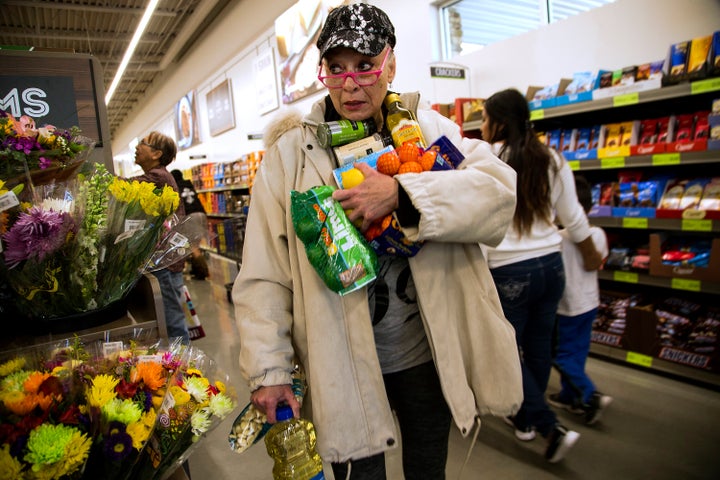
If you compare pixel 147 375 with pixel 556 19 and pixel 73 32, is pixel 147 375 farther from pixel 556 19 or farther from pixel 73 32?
pixel 73 32

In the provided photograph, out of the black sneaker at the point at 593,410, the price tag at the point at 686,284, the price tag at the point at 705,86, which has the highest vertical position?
the price tag at the point at 705,86

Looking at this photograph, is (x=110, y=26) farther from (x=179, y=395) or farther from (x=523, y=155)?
(x=179, y=395)

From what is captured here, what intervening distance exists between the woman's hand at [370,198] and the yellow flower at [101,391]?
579 millimetres

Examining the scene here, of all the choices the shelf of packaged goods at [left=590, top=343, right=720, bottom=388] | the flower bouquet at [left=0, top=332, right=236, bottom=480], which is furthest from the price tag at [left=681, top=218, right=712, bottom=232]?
the flower bouquet at [left=0, top=332, right=236, bottom=480]

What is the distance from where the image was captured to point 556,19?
149 inches

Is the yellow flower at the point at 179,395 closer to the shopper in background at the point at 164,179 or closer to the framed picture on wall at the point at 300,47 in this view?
the shopper in background at the point at 164,179

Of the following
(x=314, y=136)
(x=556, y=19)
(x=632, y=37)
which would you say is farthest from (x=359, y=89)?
(x=556, y=19)

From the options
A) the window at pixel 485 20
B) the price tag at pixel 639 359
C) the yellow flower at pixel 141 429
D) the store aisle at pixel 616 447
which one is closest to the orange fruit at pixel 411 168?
the yellow flower at pixel 141 429

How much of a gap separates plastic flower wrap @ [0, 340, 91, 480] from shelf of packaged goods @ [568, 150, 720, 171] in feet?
9.58

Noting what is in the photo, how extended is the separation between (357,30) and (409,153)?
34 centimetres

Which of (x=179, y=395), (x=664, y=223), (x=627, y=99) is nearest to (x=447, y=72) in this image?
(x=627, y=99)

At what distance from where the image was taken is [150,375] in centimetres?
94

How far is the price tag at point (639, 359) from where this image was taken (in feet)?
9.44

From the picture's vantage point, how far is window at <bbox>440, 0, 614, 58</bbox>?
396 cm
